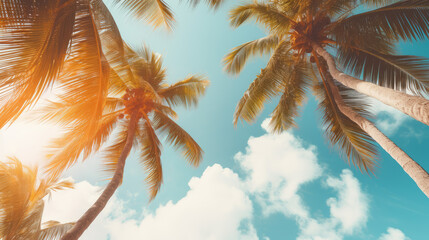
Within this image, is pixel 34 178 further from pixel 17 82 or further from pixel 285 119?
pixel 285 119

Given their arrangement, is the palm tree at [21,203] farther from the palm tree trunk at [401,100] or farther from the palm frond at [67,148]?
the palm tree trunk at [401,100]

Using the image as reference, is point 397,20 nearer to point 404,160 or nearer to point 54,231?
point 404,160

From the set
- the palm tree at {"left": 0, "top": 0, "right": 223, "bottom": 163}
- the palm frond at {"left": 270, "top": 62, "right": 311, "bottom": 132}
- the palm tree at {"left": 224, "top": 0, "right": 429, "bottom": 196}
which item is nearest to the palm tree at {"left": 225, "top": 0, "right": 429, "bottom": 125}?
the palm tree at {"left": 224, "top": 0, "right": 429, "bottom": 196}

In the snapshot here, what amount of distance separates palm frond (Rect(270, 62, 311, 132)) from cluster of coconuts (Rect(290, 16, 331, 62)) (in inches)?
28.1

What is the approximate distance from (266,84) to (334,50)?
2.39m

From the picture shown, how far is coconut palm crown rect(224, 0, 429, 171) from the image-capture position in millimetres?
4836

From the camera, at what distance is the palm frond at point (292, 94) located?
6969mm

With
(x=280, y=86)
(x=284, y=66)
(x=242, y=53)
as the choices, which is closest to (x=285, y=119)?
(x=280, y=86)

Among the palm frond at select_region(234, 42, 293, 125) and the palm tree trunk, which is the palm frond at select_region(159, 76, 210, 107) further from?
the palm tree trunk

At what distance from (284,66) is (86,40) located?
5.66 metres

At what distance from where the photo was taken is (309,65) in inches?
279

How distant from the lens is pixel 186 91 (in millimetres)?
7875

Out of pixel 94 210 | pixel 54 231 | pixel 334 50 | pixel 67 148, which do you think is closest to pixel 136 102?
pixel 67 148

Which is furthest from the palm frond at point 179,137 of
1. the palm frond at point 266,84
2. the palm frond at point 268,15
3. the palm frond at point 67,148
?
the palm frond at point 268,15
